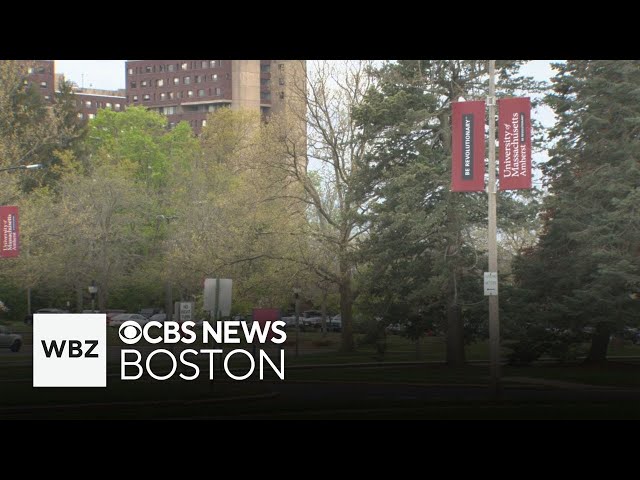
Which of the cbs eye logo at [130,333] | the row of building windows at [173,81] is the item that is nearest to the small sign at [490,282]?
the cbs eye logo at [130,333]

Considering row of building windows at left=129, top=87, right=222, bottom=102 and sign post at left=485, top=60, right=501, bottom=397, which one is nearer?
sign post at left=485, top=60, right=501, bottom=397

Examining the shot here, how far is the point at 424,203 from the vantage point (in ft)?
145

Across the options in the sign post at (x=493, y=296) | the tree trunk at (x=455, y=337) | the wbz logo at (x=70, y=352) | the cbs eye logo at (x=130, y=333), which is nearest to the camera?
the sign post at (x=493, y=296)

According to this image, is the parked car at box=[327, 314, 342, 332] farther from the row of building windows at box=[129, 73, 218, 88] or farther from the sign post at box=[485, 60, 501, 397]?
the row of building windows at box=[129, 73, 218, 88]

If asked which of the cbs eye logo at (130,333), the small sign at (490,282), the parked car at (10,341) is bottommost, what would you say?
the cbs eye logo at (130,333)

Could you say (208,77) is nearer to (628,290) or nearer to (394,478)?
(628,290)

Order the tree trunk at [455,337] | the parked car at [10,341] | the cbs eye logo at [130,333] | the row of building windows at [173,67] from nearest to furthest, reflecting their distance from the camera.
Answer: the tree trunk at [455,337] → the parked car at [10,341] → the cbs eye logo at [130,333] → the row of building windows at [173,67]

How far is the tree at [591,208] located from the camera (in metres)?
40.5

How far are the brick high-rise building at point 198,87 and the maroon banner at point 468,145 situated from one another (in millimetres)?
141992

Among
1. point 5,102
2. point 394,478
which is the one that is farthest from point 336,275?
point 394,478

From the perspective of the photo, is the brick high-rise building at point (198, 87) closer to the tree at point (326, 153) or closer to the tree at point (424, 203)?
the tree at point (326, 153)

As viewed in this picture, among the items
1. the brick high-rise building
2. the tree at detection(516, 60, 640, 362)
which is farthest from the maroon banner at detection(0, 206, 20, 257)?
the brick high-rise building

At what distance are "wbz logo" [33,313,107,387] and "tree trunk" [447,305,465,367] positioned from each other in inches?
573

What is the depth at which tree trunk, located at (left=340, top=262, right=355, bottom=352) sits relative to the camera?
54344mm
